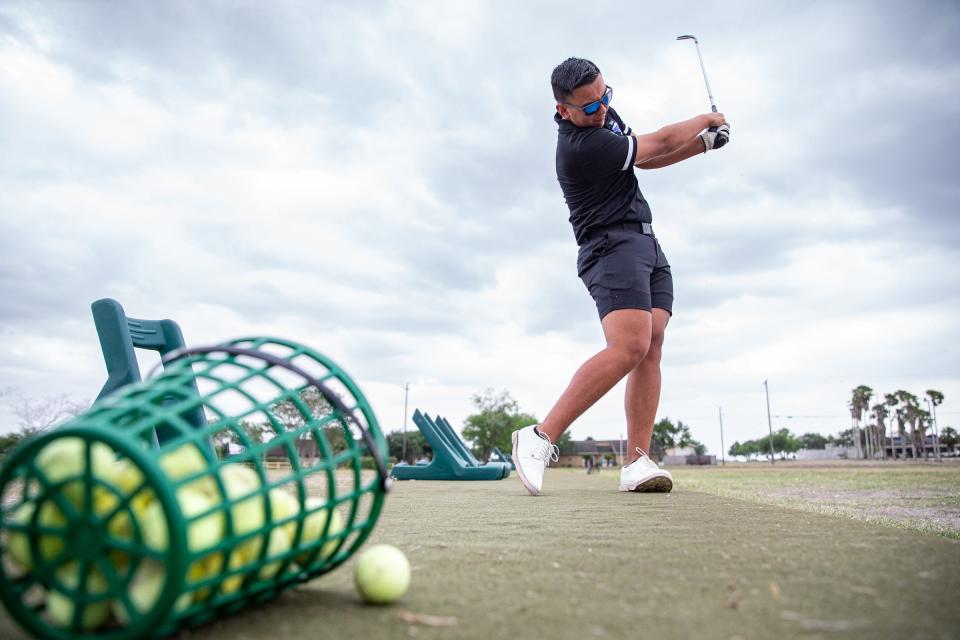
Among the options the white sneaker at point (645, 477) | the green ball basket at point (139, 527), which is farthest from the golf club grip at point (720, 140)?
the green ball basket at point (139, 527)

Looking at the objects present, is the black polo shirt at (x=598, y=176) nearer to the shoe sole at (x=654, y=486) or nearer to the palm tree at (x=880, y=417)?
the shoe sole at (x=654, y=486)

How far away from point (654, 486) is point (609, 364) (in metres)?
1.27

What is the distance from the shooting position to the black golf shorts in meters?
4.05

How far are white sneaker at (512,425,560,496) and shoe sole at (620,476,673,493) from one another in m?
0.80

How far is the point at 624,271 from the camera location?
4098mm

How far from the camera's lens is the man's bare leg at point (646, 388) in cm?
455

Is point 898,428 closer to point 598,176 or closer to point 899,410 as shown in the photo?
point 899,410

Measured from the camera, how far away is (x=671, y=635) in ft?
3.84

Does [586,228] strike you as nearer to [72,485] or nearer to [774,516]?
[774,516]

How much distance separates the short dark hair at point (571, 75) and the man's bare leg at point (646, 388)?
164 centimetres

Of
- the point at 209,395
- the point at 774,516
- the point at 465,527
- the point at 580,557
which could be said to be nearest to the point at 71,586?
the point at 209,395

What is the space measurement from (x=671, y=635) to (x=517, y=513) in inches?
89.4

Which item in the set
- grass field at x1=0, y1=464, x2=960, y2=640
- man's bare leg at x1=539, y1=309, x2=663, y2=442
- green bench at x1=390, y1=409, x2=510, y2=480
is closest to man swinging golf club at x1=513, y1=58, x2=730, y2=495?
man's bare leg at x1=539, y1=309, x2=663, y2=442

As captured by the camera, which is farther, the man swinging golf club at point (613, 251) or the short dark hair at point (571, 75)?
the short dark hair at point (571, 75)
